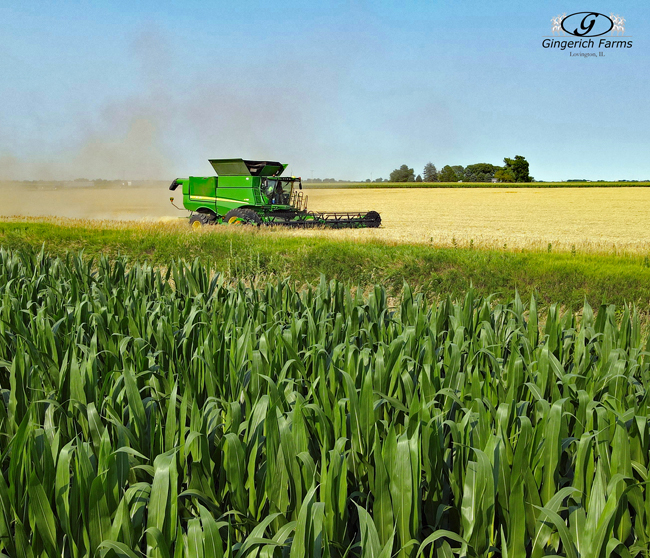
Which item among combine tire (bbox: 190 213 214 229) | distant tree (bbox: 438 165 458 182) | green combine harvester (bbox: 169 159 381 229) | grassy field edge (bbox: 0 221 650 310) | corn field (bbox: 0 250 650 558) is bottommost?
corn field (bbox: 0 250 650 558)

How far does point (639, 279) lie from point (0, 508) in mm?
7472

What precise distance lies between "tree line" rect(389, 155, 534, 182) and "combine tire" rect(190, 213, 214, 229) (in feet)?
229

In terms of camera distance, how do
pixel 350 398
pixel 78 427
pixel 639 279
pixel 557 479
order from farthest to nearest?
pixel 639 279 < pixel 78 427 < pixel 350 398 < pixel 557 479

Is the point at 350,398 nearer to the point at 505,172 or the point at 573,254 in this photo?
the point at 573,254

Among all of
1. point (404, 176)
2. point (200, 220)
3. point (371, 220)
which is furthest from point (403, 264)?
point (404, 176)

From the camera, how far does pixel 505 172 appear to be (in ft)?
296

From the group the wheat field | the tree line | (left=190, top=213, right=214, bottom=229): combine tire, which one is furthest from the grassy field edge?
the tree line

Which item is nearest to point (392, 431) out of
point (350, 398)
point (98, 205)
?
point (350, 398)

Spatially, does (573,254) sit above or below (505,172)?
below

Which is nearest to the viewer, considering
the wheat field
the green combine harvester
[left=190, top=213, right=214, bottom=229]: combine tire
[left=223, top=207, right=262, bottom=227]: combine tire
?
[left=223, top=207, right=262, bottom=227]: combine tire

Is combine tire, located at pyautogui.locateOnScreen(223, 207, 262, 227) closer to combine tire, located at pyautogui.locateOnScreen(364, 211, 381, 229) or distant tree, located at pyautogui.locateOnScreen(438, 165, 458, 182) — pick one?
combine tire, located at pyautogui.locateOnScreen(364, 211, 381, 229)

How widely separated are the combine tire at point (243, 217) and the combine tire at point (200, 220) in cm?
172

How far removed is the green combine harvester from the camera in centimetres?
1763

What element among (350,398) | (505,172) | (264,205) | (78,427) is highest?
(505,172)
